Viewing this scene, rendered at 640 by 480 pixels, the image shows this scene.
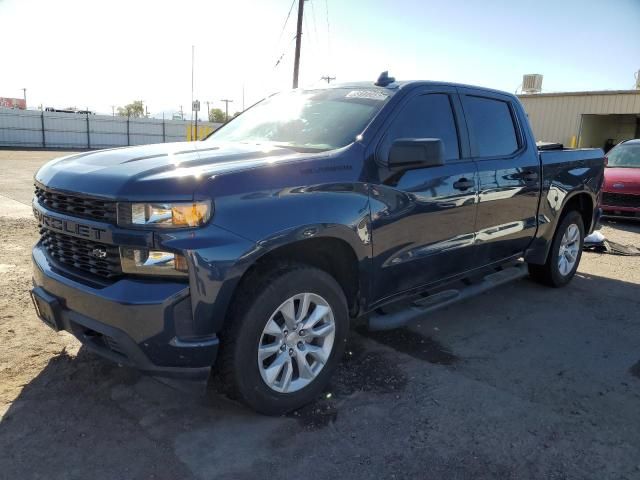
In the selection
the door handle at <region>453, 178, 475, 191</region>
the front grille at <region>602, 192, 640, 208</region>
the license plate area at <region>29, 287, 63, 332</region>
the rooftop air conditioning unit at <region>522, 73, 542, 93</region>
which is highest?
the rooftop air conditioning unit at <region>522, 73, 542, 93</region>

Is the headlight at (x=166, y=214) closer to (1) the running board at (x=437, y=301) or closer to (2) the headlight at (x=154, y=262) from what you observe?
(2) the headlight at (x=154, y=262)

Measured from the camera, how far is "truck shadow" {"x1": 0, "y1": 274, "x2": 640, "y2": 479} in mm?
2566

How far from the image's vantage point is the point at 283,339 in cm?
294

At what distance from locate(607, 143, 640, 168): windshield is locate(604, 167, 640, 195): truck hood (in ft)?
2.29

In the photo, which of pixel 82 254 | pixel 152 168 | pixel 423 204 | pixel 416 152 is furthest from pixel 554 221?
pixel 82 254

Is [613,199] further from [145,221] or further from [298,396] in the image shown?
[145,221]

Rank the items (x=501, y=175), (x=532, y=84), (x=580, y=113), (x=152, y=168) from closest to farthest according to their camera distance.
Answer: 1. (x=152, y=168)
2. (x=501, y=175)
3. (x=580, y=113)
4. (x=532, y=84)

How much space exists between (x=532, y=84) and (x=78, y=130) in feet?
93.1

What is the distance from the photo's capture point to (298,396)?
3037mm

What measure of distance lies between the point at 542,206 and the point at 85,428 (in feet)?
13.8

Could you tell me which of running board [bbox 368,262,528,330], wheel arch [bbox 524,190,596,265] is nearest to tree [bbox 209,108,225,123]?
wheel arch [bbox 524,190,596,265]

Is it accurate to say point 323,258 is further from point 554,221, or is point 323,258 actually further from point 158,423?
point 554,221

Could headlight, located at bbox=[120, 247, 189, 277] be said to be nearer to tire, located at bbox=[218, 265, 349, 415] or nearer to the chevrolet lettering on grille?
the chevrolet lettering on grille

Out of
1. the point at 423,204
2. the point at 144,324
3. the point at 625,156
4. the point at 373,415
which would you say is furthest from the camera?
the point at 625,156
